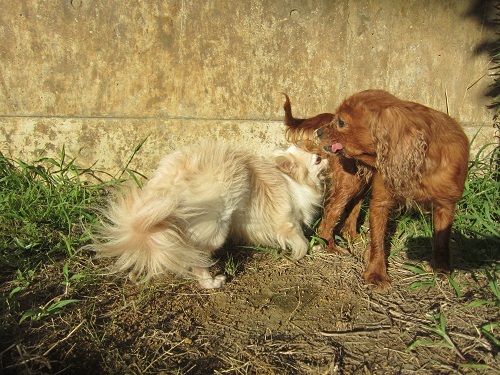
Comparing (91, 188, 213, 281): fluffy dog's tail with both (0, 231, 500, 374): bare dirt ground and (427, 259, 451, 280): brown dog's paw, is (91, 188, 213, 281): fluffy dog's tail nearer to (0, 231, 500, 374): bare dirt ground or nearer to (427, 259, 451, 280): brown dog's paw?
(0, 231, 500, 374): bare dirt ground

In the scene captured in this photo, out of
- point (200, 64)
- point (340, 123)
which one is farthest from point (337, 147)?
Result: point (200, 64)

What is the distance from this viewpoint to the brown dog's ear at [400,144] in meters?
2.41

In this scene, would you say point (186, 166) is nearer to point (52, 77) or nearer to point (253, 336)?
point (253, 336)

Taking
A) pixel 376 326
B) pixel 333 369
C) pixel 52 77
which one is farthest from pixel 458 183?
pixel 52 77

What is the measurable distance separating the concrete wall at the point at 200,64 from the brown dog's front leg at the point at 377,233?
1148 millimetres

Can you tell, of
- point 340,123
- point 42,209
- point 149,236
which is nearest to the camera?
point 149,236

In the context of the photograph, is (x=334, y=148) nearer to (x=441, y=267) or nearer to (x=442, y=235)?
(x=442, y=235)

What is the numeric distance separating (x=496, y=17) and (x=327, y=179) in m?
2.19

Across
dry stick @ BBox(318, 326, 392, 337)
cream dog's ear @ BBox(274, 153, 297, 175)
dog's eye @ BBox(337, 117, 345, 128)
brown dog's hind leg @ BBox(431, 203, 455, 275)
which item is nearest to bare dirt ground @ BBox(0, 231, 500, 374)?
dry stick @ BBox(318, 326, 392, 337)

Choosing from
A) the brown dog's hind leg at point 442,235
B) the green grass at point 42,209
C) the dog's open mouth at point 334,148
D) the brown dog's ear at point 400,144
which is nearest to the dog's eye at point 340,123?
the dog's open mouth at point 334,148

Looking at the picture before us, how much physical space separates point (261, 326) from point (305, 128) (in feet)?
4.98

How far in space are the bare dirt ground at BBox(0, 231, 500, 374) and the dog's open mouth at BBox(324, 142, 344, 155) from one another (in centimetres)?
90

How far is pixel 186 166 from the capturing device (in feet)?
8.58

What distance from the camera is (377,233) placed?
2.88 metres
